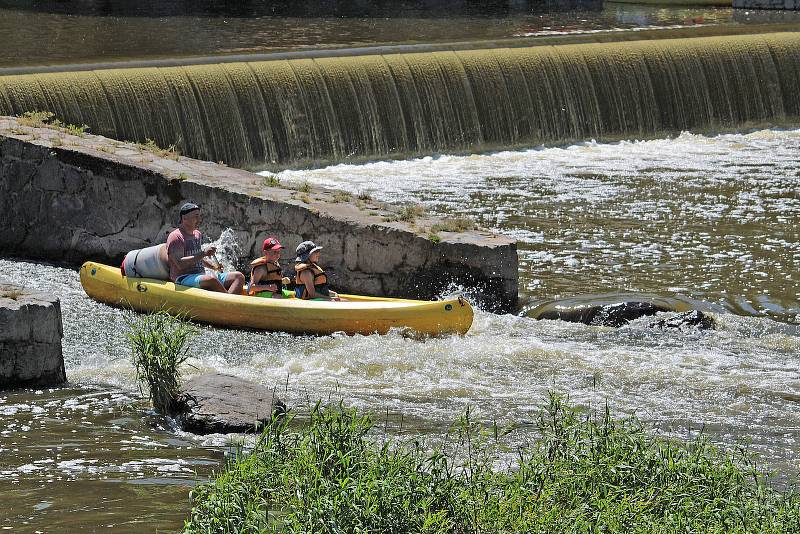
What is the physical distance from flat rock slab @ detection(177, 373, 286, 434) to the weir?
7.60 m

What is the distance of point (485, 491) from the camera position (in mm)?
6121

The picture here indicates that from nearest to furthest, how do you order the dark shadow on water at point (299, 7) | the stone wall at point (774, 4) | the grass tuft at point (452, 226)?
1. the grass tuft at point (452, 226)
2. the dark shadow on water at point (299, 7)
3. the stone wall at point (774, 4)

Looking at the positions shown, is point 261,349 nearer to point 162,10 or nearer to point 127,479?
point 127,479

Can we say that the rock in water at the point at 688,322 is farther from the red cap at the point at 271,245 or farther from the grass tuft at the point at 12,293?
the grass tuft at the point at 12,293

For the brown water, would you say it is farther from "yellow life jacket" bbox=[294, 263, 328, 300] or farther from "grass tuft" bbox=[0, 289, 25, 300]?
"grass tuft" bbox=[0, 289, 25, 300]

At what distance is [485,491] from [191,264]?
4.86 meters

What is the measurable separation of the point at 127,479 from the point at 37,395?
1831 mm

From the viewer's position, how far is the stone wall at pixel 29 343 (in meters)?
8.43

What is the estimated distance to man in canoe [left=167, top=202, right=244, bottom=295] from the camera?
34.1 ft

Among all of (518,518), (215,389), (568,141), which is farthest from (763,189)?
(518,518)

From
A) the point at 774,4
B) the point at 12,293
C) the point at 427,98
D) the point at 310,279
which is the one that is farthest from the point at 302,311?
the point at 774,4

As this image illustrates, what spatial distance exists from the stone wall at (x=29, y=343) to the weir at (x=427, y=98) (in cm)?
649

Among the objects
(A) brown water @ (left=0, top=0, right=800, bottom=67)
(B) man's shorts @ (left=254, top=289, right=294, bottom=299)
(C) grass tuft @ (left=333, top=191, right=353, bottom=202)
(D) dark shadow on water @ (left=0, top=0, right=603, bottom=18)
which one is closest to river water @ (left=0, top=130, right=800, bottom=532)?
(B) man's shorts @ (left=254, top=289, right=294, bottom=299)

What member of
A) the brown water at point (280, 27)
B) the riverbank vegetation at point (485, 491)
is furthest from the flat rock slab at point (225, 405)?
the brown water at point (280, 27)
